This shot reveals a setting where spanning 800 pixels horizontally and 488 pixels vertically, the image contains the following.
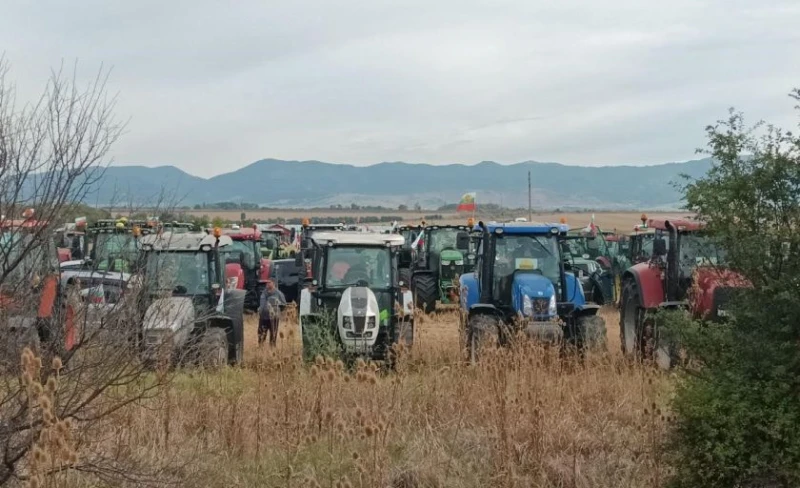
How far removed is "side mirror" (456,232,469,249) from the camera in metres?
12.2

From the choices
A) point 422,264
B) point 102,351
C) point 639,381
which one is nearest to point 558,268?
point 639,381

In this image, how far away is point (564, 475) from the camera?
224 inches

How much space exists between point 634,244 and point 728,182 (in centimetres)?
1376

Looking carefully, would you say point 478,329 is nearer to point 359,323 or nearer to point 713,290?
point 359,323

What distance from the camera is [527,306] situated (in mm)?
10680

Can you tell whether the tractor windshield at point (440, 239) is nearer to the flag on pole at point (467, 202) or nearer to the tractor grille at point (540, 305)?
the flag on pole at point (467, 202)

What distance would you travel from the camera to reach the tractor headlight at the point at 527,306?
34.9 feet

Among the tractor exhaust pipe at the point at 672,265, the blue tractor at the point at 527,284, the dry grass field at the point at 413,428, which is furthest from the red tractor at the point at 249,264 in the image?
the dry grass field at the point at 413,428

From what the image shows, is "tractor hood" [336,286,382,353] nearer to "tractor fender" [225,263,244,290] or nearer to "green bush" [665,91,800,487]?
"green bush" [665,91,800,487]

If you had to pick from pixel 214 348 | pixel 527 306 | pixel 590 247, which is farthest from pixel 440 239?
pixel 214 348

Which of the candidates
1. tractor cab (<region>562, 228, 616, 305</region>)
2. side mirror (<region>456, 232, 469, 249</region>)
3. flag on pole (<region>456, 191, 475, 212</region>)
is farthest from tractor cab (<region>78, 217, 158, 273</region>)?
flag on pole (<region>456, 191, 475, 212</region>)

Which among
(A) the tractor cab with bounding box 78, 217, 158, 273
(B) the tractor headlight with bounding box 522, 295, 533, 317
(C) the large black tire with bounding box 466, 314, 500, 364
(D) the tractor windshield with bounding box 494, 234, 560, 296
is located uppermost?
(A) the tractor cab with bounding box 78, 217, 158, 273

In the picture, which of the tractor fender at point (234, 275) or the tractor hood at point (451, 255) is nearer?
the tractor fender at point (234, 275)

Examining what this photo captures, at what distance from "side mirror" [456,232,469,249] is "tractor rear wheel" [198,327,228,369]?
3580mm
